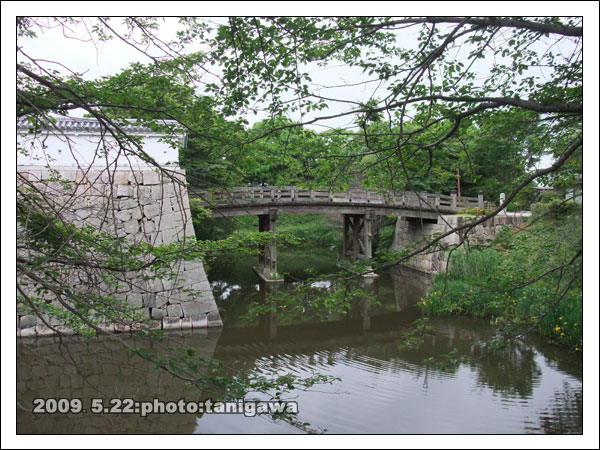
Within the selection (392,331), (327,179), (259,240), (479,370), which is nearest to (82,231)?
(327,179)

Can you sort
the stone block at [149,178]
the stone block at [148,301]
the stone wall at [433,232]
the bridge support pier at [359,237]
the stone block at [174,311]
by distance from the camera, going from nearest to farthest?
the stone block at [148,301]
the stone block at [174,311]
the stone block at [149,178]
the stone wall at [433,232]
the bridge support pier at [359,237]

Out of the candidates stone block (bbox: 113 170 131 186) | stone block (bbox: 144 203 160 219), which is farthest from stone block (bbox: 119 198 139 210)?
stone block (bbox: 113 170 131 186)

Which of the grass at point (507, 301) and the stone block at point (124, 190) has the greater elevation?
the stone block at point (124, 190)

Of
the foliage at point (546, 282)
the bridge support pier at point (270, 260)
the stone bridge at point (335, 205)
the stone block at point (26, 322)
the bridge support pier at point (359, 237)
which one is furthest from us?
the bridge support pier at point (359, 237)

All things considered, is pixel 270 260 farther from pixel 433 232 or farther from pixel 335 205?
pixel 433 232

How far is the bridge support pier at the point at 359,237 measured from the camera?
13.9 metres

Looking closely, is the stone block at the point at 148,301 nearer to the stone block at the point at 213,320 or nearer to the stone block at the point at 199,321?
the stone block at the point at 199,321

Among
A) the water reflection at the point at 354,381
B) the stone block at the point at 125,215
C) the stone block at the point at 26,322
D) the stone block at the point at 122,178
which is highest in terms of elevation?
the stone block at the point at 122,178

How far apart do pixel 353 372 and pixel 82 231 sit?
3.98 m

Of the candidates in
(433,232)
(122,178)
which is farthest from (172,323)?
(433,232)

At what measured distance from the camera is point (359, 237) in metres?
15.7

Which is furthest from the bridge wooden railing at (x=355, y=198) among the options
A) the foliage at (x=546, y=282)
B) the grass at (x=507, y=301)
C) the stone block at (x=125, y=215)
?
the foliage at (x=546, y=282)

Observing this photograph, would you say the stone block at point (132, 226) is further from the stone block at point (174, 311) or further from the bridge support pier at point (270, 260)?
the bridge support pier at point (270, 260)

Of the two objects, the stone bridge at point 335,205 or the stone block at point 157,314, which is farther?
the stone bridge at point 335,205
